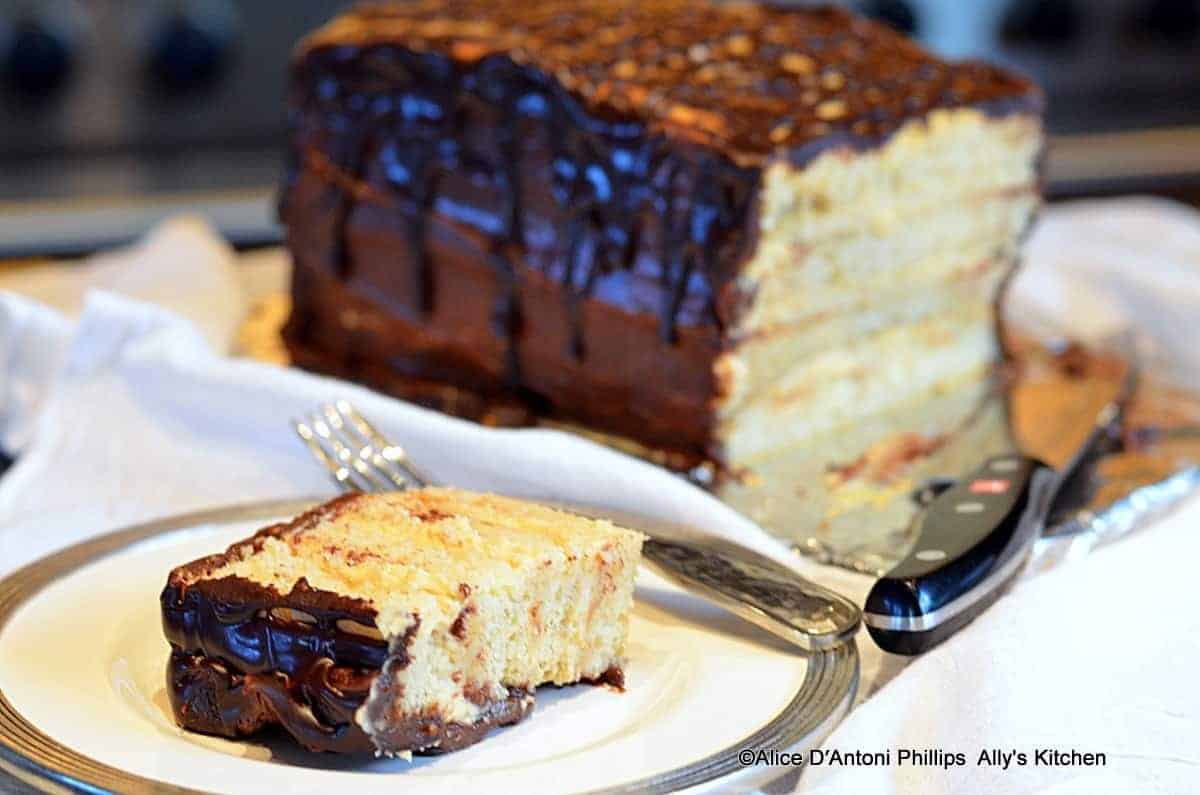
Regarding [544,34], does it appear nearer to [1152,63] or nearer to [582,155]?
[582,155]

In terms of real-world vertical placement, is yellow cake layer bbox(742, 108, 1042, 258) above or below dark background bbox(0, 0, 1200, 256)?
above

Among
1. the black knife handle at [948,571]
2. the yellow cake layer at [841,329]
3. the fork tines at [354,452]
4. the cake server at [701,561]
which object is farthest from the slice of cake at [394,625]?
the yellow cake layer at [841,329]

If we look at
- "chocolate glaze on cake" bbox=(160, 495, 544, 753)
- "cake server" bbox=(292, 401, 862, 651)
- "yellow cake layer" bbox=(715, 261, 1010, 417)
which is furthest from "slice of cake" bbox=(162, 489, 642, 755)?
"yellow cake layer" bbox=(715, 261, 1010, 417)

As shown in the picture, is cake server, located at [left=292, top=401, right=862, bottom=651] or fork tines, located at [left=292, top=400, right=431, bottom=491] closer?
cake server, located at [left=292, top=401, right=862, bottom=651]

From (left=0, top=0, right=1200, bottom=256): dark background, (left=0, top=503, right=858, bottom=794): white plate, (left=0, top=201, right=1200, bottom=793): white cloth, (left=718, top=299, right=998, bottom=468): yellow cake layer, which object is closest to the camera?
(left=0, top=503, right=858, bottom=794): white plate

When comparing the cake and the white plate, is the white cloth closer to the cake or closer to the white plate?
the white plate

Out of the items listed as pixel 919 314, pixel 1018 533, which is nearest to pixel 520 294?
pixel 919 314

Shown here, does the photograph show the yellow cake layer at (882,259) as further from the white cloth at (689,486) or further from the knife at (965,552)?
the knife at (965,552)
